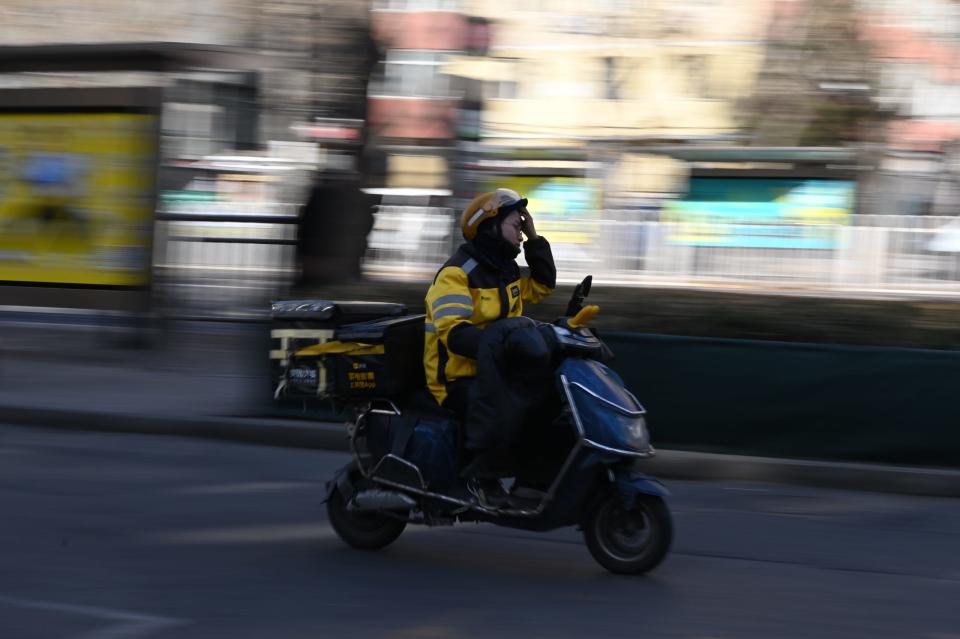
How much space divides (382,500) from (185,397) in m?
5.98

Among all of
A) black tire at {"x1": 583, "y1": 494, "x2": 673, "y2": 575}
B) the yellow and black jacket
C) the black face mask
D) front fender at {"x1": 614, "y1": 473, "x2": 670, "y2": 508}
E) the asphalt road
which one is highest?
the black face mask

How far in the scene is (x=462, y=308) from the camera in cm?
613

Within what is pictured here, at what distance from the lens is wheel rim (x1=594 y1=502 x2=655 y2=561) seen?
601 cm

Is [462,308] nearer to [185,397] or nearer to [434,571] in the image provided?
[434,571]

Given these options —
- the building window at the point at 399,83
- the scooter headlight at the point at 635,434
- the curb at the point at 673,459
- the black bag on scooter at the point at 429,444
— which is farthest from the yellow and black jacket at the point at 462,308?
the building window at the point at 399,83

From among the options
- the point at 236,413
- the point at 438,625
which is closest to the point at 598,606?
the point at 438,625

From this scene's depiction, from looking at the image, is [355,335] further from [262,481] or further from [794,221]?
[794,221]

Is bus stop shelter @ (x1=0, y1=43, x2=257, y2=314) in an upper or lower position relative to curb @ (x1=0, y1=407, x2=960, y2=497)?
upper

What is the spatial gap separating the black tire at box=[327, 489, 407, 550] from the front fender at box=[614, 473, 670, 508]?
1.21m

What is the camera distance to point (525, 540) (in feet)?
22.4

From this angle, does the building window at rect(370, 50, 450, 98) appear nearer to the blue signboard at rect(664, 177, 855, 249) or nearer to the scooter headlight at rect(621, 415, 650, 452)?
the blue signboard at rect(664, 177, 855, 249)

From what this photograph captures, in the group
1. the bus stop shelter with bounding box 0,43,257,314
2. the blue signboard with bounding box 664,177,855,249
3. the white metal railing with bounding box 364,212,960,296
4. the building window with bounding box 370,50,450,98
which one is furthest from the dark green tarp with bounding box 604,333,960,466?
the blue signboard with bounding box 664,177,855,249

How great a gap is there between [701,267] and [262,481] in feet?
48.6

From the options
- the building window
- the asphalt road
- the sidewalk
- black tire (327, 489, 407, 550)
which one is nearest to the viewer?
the asphalt road
